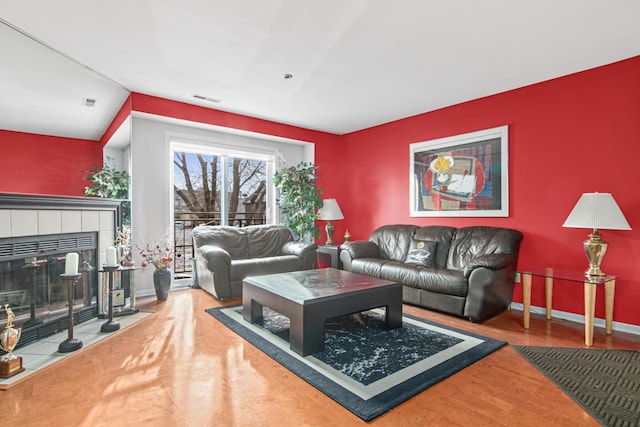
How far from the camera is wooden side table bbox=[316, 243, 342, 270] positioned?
4855 millimetres

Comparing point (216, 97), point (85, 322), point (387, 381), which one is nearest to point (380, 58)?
point (216, 97)

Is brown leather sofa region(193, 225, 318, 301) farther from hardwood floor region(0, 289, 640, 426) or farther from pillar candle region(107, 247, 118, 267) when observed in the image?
hardwood floor region(0, 289, 640, 426)

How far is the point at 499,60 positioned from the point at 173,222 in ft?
14.1

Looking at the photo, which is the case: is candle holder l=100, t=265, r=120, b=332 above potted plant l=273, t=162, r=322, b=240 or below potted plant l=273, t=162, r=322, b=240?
below

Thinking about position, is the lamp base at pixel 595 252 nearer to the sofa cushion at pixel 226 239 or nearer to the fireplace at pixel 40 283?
the sofa cushion at pixel 226 239

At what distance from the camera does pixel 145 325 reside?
3.15 meters

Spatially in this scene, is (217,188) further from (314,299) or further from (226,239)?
(314,299)

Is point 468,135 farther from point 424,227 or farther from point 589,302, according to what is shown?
point 589,302

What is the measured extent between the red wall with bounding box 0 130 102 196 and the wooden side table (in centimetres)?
304

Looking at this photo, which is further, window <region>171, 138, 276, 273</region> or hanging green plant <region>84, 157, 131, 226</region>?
window <region>171, 138, 276, 273</region>

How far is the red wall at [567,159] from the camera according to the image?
3021 mm

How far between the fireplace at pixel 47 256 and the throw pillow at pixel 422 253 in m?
3.48

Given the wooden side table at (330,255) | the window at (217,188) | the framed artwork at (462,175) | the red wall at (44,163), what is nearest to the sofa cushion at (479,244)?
the framed artwork at (462,175)

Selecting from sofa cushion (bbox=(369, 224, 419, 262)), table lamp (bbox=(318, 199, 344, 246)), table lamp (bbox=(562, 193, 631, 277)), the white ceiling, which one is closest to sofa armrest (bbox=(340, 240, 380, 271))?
sofa cushion (bbox=(369, 224, 419, 262))
